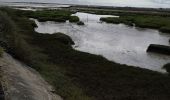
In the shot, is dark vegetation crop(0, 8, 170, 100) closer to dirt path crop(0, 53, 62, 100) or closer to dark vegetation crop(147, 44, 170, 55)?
dirt path crop(0, 53, 62, 100)

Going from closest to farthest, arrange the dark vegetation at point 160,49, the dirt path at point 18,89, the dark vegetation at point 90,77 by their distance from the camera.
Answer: the dirt path at point 18,89, the dark vegetation at point 90,77, the dark vegetation at point 160,49

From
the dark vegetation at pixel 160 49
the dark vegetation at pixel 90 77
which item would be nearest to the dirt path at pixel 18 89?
the dark vegetation at pixel 90 77

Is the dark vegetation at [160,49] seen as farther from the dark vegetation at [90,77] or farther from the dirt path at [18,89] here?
the dirt path at [18,89]

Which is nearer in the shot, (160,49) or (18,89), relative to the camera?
(18,89)

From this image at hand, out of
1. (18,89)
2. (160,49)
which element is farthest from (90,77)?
(160,49)

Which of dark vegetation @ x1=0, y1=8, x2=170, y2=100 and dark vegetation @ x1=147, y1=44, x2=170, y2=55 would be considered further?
dark vegetation @ x1=147, y1=44, x2=170, y2=55

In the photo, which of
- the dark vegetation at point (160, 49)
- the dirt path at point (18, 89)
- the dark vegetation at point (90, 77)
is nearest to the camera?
the dirt path at point (18, 89)

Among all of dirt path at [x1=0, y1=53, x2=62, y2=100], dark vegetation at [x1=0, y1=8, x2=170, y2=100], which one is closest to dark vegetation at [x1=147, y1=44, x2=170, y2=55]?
dark vegetation at [x1=0, y1=8, x2=170, y2=100]

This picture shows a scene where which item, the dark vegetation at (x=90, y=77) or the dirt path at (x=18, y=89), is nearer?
the dirt path at (x=18, y=89)

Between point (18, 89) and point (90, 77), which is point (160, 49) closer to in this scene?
point (90, 77)

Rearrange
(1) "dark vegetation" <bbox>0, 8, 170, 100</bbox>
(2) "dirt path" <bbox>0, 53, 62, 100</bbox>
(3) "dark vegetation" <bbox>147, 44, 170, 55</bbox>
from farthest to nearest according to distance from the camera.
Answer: (3) "dark vegetation" <bbox>147, 44, 170, 55</bbox> → (1) "dark vegetation" <bbox>0, 8, 170, 100</bbox> → (2) "dirt path" <bbox>0, 53, 62, 100</bbox>

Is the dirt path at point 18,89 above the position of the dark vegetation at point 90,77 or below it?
above

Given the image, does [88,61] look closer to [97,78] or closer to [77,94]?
[97,78]
